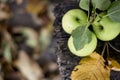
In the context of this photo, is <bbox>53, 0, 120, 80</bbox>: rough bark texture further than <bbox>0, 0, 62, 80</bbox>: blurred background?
No

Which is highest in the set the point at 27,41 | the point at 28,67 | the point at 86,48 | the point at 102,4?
the point at 102,4

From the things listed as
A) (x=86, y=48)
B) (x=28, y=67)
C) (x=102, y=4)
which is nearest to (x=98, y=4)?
(x=102, y=4)

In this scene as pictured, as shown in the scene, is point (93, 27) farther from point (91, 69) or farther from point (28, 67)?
point (28, 67)

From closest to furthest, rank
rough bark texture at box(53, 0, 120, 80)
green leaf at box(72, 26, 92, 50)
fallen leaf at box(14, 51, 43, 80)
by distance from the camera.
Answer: green leaf at box(72, 26, 92, 50) → rough bark texture at box(53, 0, 120, 80) → fallen leaf at box(14, 51, 43, 80)

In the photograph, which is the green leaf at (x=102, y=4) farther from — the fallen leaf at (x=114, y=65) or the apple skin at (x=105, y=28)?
the fallen leaf at (x=114, y=65)

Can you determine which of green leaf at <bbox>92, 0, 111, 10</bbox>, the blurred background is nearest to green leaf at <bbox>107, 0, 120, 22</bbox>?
green leaf at <bbox>92, 0, 111, 10</bbox>

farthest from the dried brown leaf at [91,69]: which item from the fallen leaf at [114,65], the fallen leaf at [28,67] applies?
the fallen leaf at [28,67]

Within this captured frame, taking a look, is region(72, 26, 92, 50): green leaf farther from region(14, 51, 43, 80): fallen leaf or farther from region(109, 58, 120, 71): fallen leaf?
region(14, 51, 43, 80): fallen leaf

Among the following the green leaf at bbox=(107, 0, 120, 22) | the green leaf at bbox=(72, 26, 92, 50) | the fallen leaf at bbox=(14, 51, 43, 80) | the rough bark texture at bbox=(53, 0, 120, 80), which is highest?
the green leaf at bbox=(107, 0, 120, 22)
